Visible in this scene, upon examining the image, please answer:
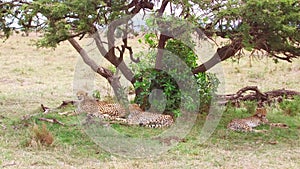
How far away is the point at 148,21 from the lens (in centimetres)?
613

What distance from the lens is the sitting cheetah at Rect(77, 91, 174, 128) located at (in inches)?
271

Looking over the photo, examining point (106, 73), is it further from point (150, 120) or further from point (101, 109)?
point (150, 120)

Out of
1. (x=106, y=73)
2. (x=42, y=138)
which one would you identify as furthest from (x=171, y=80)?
(x=42, y=138)

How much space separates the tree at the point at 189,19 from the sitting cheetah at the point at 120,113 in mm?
943

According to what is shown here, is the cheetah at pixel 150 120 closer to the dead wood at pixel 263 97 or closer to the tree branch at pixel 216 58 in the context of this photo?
the tree branch at pixel 216 58

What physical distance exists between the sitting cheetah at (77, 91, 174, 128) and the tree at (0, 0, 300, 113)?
3.09 feet

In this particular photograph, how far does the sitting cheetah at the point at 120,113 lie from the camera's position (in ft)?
22.5

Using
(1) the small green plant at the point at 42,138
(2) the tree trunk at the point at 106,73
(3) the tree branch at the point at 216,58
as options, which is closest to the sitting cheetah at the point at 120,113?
(2) the tree trunk at the point at 106,73

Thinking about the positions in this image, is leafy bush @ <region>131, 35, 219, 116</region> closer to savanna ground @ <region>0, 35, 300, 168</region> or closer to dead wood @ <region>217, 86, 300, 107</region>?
savanna ground @ <region>0, 35, 300, 168</region>

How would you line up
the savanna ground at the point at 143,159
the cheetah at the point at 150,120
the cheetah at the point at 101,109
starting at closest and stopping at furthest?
the savanna ground at the point at 143,159, the cheetah at the point at 150,120, the cheetah at the point at 101,109

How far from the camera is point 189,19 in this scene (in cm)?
610

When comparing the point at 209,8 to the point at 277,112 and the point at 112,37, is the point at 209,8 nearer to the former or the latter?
the point at 112,37

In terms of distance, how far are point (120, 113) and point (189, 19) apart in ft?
6.92

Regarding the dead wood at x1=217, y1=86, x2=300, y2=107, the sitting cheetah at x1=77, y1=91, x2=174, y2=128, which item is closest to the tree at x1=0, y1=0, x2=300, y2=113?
the sitting cheetah at x1=77, y1=91, x2=174, y2=128
